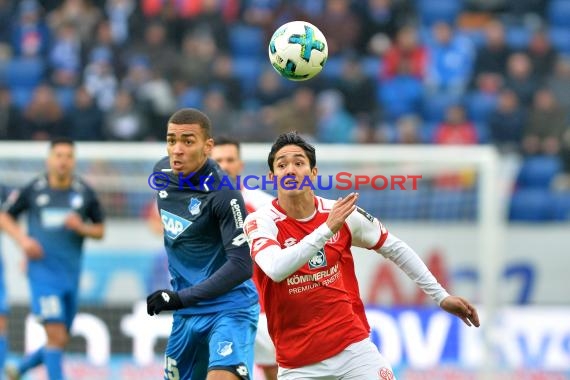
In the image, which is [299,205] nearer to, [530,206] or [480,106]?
[530,206]

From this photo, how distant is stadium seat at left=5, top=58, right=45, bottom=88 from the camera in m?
16.7

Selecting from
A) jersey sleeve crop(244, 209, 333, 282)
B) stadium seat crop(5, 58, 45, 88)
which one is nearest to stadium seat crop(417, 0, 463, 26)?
stadium seat crop(5, 58, 45, 88)

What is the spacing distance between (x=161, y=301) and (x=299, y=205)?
91 centimetres

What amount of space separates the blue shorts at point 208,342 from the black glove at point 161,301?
454mm

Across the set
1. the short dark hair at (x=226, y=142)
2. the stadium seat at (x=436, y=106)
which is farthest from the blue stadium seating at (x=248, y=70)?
the short dark hair at (x=226, y=142)

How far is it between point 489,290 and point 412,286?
83 cm

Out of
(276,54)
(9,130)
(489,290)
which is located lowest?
(489,290)

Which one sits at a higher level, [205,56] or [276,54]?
[205,56]

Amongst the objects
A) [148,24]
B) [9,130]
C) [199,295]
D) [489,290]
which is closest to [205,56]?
[148,24]

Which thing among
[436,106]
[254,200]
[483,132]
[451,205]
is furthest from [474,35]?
[254,200]

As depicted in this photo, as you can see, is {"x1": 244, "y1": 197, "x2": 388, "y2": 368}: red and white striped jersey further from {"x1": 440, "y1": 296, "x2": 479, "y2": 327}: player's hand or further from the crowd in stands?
the crowd in stands

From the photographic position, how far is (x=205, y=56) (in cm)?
1638

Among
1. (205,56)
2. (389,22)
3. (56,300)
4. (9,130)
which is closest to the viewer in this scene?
(56,300)

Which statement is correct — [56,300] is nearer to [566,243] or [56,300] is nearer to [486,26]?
[566,243]
